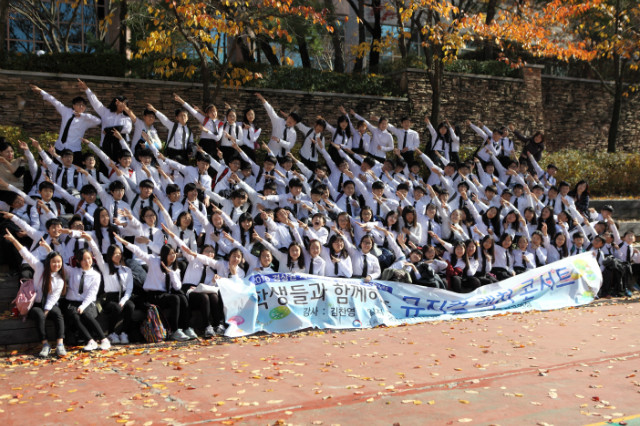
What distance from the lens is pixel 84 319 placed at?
28.2 feet

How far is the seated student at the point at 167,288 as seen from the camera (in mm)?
9266

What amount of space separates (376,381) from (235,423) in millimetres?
1863

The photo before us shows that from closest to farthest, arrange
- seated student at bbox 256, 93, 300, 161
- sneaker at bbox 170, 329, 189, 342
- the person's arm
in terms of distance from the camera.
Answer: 1. sneaker at bbox 170, 329, 189, 342
2. the person's arm
3. seated student at bbox 256, 93, 300, 161

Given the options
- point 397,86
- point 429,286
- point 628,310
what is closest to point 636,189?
point 397,86

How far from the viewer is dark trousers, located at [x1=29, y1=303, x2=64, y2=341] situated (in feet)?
27.0

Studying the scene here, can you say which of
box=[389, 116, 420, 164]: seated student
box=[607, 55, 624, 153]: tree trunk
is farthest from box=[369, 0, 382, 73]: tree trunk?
box=[607, 55, 624, 153]: tree trunk

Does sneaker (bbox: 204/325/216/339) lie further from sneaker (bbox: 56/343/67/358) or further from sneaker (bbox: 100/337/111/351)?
sneaker (bbox: 56/343/67/358)

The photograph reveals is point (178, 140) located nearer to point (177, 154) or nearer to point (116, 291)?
point (177, 154)

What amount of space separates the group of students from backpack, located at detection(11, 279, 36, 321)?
101mm

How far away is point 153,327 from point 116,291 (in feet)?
2.27

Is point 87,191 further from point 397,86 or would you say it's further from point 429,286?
point 397,86

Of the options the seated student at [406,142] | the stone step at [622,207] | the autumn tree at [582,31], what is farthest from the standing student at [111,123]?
the stone step at [622,207]

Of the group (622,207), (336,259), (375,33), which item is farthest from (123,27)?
(622,207)

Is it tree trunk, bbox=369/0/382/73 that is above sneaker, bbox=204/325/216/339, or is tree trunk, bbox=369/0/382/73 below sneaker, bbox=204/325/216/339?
above
